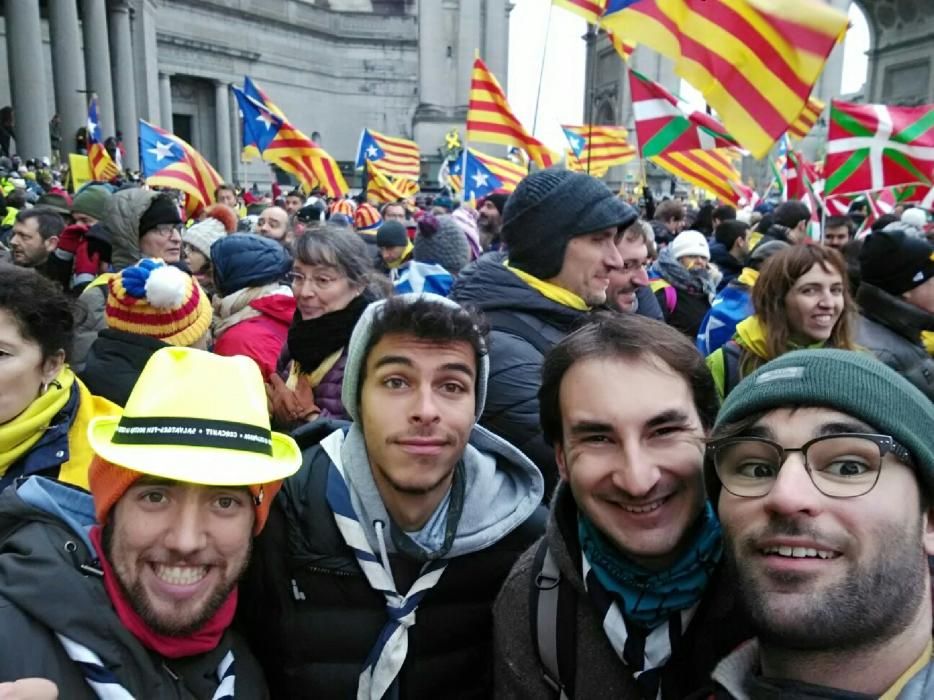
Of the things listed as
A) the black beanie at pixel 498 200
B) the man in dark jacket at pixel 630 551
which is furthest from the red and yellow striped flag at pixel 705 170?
the man in dark jacket at pixel 630 551

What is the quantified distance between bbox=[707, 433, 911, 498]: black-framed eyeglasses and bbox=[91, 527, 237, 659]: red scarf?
1.31 metres

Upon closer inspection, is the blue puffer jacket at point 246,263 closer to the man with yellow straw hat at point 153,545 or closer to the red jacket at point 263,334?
the red jacket at point 263,334

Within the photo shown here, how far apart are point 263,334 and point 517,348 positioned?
2.11m

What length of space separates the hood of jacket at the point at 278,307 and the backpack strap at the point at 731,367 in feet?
8.01

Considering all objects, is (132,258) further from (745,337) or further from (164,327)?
(745,337)

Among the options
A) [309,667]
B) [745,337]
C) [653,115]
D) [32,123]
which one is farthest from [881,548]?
[32,123]

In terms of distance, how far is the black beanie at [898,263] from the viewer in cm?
431

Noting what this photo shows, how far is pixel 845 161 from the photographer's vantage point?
26.1 ft

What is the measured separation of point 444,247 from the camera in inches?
282

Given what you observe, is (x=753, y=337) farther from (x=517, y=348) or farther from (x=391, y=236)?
(x=391, y=236)

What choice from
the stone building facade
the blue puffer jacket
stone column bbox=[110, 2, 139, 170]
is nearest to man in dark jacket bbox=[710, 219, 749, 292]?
the blue puffer jacket

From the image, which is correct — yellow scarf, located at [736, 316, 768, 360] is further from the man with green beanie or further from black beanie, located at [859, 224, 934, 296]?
the man with green beanie

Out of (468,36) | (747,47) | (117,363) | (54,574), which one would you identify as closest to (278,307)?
A: (117,363)

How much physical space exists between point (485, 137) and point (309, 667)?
9.26 metres
